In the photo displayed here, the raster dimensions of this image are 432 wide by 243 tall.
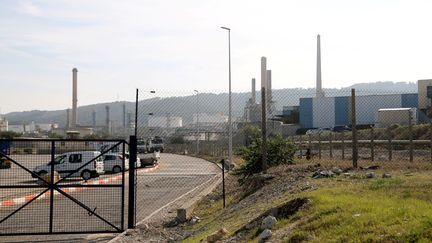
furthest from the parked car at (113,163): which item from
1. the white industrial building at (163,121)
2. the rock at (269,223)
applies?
the rock at (269,223)

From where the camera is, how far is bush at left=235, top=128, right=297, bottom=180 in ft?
66.1

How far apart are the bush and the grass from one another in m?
9.64

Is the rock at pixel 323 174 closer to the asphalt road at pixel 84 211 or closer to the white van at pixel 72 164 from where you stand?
the asphalt road at pixel 84 211

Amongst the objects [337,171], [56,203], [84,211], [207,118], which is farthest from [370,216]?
[207,118]

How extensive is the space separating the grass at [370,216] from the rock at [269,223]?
0.52 m

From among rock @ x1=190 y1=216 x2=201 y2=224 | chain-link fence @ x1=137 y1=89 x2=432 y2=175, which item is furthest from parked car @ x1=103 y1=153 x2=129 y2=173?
rock @ x1=190 y1=216 x2=201 y2=224

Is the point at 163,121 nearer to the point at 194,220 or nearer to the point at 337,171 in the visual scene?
the point at 194,220

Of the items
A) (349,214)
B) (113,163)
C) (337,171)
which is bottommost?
(113,163)

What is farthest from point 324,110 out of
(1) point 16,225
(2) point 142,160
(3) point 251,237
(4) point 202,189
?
(3) point 251,237

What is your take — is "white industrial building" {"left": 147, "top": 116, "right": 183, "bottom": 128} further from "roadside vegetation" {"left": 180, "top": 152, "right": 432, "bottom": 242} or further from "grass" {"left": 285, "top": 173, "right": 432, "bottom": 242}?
"grass" {"left": 285, "top": 173, "right": 432, "bottom": 242}

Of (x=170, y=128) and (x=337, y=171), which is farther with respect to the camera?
(x=170, y=128)

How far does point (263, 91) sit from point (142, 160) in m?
25.8

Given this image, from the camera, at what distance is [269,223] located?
28.8ft

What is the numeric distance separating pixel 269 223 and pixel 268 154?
12064 millimetres
